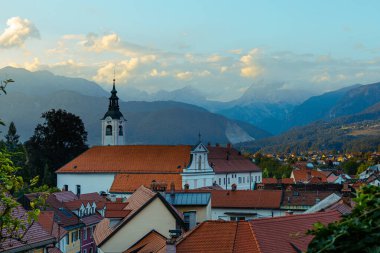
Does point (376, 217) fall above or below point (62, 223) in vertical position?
above

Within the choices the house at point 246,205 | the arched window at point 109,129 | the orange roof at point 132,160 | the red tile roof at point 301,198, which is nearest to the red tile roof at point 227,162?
the orange roof at point 132,160

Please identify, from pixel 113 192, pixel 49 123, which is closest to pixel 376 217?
pixel 113 192

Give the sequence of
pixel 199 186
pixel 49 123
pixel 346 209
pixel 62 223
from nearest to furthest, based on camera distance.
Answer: pixel 346 209 → pixel 62 223 → pixel 199 186 → pixel 49 123

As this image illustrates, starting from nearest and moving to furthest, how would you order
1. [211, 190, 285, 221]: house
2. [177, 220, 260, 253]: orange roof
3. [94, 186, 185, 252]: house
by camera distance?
[177, 220, 260, 253]: orange roof < [94, 186, 185, 252]: house < [211, 190, 285, 221]: house

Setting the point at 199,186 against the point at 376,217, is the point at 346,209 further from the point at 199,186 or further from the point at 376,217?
the point at 199,186

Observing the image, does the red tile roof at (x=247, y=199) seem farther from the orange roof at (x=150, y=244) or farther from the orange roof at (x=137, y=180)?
the orange roof at (x=150, y=244)

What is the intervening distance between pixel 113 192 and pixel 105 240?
157 feet

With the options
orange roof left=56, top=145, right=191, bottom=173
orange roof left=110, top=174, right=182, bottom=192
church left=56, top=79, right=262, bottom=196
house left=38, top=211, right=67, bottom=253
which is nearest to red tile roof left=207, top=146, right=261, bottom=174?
church left=56, top=79, right=262, bottom=196

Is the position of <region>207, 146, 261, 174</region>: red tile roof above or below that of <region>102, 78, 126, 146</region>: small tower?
below

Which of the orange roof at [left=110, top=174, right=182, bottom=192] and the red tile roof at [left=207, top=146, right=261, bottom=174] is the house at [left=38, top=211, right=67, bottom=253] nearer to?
the orange roof at [left=110, top=174, right=182, bottom=192]

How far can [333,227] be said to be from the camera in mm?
5961

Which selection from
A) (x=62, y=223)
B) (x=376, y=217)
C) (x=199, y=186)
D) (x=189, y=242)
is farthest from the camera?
(x=199, y=186)

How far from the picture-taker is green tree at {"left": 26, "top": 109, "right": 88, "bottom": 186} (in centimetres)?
8700

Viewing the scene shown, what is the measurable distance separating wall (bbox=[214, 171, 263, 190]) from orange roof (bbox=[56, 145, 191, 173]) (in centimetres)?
920
